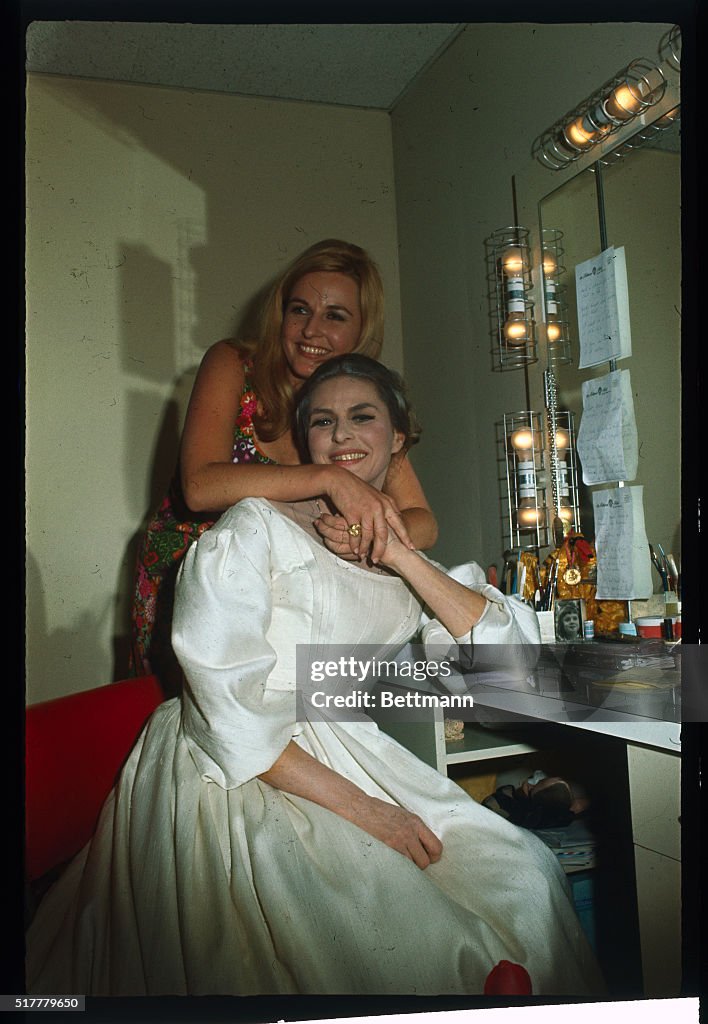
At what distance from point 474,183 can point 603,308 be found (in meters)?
0.28

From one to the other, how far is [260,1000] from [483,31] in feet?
4.60

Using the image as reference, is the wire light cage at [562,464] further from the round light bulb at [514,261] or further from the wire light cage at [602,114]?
the wire light cage at [602,114]

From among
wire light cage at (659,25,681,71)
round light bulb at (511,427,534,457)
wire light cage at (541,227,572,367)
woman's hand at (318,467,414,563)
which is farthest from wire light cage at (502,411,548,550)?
wire light cage at (659,25,681,71)

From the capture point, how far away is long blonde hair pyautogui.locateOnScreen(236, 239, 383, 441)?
1.18m

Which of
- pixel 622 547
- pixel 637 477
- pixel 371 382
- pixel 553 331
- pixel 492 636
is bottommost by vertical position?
pixel 492 636

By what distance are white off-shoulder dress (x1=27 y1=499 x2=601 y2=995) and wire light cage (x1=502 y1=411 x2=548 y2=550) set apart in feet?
0.90

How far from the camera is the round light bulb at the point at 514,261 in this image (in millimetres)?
1322

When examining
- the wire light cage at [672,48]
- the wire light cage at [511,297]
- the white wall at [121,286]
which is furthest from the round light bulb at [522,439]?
the wire light cage at [672,48]

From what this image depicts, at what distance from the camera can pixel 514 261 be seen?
1.33m

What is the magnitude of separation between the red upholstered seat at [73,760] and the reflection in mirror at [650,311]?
0.72 meters

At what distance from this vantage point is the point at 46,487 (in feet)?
4.03

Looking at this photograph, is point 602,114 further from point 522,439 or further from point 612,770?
point 612,770

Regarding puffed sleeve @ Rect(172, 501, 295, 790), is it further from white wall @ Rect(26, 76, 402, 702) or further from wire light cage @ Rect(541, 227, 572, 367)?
wire light cage @ Rect(541, 227, 572, 367)

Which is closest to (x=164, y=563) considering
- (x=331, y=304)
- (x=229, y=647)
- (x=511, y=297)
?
(x=229, y=647)
